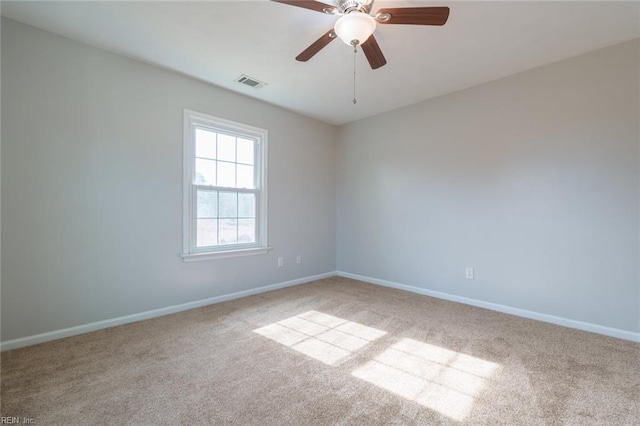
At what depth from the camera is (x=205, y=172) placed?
3344mm

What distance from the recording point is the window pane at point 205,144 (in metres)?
3.30

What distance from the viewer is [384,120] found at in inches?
166

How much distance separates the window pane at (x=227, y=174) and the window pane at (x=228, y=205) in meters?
0.11

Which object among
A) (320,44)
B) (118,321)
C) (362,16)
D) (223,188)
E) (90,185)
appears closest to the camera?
(362,16)

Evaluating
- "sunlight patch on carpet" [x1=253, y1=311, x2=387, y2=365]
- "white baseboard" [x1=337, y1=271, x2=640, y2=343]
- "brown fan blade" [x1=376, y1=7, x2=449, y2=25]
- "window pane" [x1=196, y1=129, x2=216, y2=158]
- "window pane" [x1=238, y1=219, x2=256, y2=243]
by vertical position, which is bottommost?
"sunlight patch on carpet" [x1=253, y1=311, x2=387, y2=365]

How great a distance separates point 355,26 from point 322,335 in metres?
2.36

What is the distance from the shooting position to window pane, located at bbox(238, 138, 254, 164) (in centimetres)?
368

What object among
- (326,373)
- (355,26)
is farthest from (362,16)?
(326,373)

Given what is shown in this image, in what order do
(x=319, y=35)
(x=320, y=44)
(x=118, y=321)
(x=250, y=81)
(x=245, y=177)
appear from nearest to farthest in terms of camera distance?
(x=320, y=44) < (x=319, y=35) < (x=118, y=321) < (x=250, y=81) < (x=245, y=177)

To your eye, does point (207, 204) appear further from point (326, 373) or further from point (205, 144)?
point (326, 373)

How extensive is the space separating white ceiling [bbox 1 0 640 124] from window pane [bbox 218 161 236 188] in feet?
3.15

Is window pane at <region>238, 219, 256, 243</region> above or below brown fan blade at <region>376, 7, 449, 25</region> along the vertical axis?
below

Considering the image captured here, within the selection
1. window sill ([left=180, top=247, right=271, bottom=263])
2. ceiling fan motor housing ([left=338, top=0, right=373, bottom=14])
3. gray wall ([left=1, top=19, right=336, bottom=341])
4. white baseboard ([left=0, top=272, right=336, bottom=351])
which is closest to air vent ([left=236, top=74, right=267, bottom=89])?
gray wall ([left=1, top=19, right=336, bottom=341])

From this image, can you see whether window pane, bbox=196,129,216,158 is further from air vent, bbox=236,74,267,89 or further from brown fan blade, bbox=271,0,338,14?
brown fan blade, bbox=271,0,338,14
